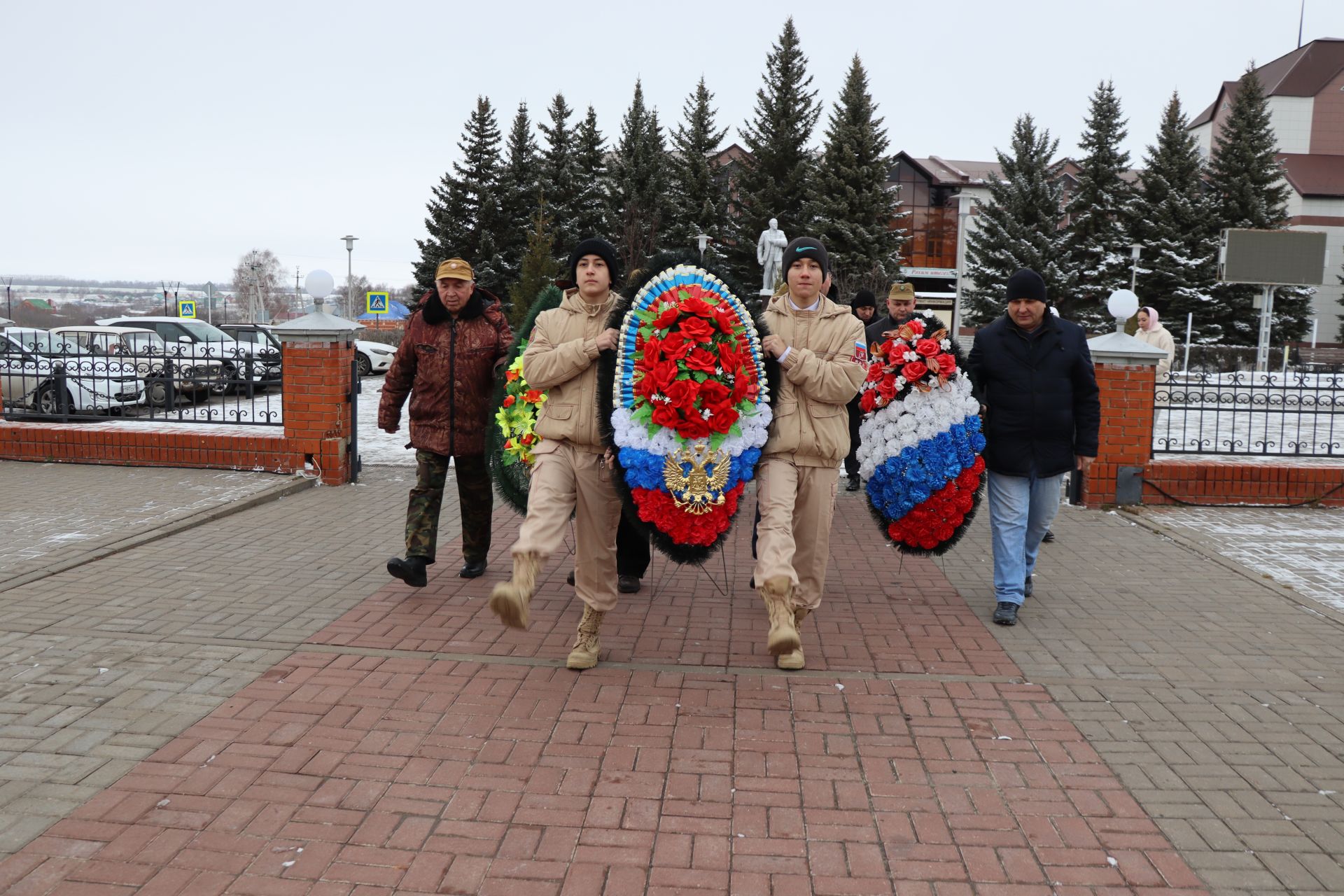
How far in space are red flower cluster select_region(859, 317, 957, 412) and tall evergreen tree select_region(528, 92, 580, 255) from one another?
39358 millimetres

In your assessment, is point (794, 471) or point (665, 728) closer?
point (665, 728)

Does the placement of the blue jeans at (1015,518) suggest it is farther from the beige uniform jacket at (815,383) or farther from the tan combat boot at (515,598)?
the tan combat boot at (515,598)

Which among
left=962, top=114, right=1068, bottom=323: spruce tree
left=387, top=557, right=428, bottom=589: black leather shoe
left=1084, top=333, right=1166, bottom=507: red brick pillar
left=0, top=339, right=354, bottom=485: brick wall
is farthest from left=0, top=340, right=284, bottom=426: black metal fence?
left=962, top=114, right=1068, bottom=323: spruce tree

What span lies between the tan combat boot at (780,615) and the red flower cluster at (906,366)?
1564 mm

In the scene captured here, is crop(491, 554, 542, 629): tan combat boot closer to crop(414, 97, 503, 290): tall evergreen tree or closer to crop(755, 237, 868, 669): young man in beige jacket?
crop(755, 237, 868, 669): young man in beige jacket

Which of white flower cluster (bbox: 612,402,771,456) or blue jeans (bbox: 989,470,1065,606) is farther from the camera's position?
blue jeans (bbox: 989,470,1065,606)

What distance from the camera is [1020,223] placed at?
45219 millimetres

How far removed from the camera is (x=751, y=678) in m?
Result: 4.76

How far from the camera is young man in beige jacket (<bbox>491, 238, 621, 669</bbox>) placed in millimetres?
4758

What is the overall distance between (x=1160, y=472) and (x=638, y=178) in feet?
128

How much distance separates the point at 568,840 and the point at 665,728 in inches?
37.5

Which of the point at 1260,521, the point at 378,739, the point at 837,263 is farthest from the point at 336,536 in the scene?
the point at 837,263

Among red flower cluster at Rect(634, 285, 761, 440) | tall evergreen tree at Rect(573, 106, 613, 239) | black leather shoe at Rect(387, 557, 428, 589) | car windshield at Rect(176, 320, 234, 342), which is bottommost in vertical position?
black leather shoe at Rect(387, 557, 428, 589)

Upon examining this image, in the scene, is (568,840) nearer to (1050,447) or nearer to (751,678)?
(751,678)
